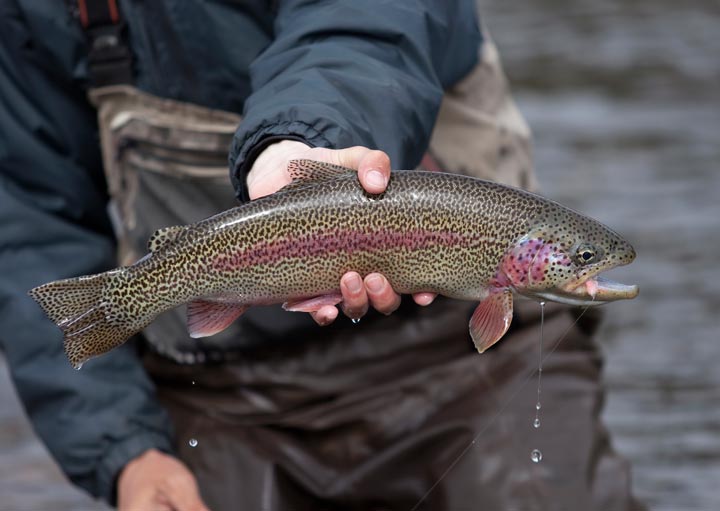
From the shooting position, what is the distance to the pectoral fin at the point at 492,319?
2.46 m

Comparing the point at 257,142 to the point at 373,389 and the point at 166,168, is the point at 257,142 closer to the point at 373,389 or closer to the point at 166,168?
the point at 166,168

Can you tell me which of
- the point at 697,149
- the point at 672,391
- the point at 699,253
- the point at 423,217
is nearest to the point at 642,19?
the point at 697,149

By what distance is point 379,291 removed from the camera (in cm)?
244

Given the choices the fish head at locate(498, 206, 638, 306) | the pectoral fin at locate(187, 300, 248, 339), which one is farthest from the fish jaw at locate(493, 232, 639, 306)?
the pectoral fin at locate(187, 300, 248, 339)

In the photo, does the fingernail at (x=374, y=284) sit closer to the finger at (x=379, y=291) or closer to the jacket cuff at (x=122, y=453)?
the finger at (x=379, y=291)

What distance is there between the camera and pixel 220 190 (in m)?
3.41

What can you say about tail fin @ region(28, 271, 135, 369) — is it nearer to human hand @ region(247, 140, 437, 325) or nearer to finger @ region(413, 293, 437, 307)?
human hand @ region(247, 140, 437, 325)

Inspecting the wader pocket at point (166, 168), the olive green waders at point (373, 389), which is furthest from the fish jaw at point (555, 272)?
the wader pocket at point (166, 168)

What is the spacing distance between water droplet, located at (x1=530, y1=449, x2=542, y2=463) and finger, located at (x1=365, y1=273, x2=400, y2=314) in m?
1.10

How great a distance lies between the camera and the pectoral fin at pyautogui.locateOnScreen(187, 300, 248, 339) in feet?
8.45

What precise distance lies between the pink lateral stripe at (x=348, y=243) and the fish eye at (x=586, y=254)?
0.63 ft

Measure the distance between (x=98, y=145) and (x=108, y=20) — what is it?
1.73 feet

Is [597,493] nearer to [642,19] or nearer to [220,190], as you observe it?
[220,190]

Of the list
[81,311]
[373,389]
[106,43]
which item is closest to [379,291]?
[81,311]
